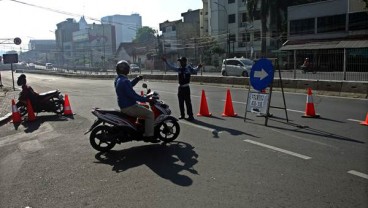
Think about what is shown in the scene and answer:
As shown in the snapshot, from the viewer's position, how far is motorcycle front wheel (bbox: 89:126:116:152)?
7.15m

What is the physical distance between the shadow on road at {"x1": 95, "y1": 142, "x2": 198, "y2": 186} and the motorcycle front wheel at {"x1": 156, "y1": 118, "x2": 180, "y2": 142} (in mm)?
182

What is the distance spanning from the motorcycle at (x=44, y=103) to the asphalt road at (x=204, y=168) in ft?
9.68

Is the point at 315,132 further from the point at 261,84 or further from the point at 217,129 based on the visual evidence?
the point at 217,129

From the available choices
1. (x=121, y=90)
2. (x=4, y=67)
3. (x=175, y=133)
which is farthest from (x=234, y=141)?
(x=4, y=67)

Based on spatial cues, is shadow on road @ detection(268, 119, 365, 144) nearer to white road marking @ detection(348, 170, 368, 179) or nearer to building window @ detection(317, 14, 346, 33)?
white road marking @ detection(348, 170, 368, 179)

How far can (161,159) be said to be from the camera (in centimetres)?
653

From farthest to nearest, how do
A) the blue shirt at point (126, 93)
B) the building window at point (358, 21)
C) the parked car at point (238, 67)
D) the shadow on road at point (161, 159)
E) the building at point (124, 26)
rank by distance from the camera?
1. the building at point (124, 26)
2. the building window at point (358, 21)
3. the parked car at point (238, 67)
4. the blue shirt at point (126, 93)
5. the shadow on road at point (161, 159)

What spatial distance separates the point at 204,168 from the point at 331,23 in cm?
4410

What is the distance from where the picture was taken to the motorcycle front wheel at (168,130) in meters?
7.62

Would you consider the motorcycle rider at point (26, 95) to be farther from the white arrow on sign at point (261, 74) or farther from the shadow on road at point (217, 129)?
the white arrow on sign at point (261, 74)

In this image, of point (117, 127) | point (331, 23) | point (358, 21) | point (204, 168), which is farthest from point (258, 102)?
point (331, 23)

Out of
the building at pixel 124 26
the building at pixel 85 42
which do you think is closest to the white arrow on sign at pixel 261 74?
the building at pixel 85 42

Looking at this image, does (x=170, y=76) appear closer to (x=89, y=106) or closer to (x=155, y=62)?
(x=89, y=106)

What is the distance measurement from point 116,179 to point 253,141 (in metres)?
3.15
